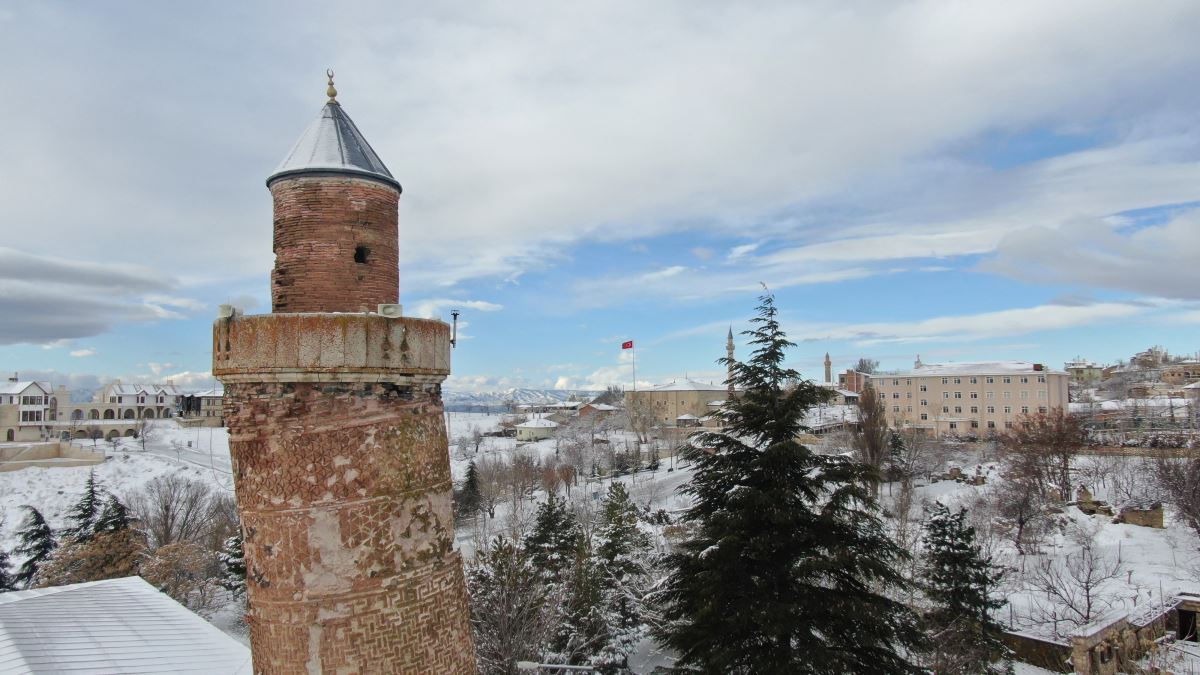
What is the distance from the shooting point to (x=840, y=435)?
193ft

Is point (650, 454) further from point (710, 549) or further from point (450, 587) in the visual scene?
point (450, 587)

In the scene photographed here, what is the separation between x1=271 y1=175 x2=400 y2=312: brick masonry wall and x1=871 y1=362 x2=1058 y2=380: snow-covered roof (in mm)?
77851

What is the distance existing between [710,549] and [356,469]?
835cm

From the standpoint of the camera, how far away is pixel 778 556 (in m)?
11.3

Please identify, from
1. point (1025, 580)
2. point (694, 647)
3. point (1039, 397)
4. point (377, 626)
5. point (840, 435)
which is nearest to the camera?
point (377, 626)

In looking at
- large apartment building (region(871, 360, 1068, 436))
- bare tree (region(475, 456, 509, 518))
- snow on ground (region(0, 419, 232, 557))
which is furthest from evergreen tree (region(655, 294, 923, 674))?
large apartment building (region(871, 360, 1068, 436))

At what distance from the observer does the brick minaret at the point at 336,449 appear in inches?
201

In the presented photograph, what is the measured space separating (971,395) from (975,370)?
2.80 metres

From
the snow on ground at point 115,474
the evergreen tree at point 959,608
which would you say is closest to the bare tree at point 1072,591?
the evergreen tree at point 959,608

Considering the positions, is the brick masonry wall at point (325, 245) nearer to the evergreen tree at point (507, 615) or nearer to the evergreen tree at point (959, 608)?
the evergreen tree at point (507, 615)

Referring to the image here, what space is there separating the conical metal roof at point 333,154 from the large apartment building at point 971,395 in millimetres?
68220

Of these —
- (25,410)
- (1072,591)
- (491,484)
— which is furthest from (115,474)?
(1072,591)

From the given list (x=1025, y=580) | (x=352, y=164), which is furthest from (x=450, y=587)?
(x=1025, y=580)

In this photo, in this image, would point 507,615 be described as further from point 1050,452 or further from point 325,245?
point 1050,452
